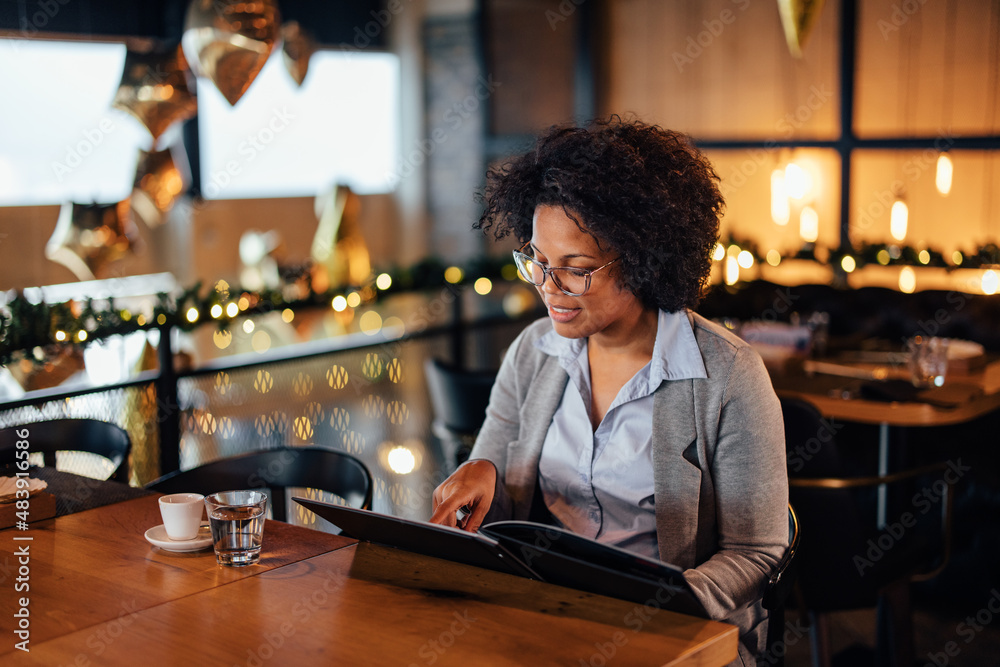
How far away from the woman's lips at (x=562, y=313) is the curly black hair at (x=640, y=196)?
0.34 feet

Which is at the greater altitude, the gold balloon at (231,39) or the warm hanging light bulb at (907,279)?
the gold balloon at (231,39)

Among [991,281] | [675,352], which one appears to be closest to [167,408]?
[675,352]

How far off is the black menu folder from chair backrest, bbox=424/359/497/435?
4.59ft

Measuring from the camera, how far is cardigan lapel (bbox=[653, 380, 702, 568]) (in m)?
1.64

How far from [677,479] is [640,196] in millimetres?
468

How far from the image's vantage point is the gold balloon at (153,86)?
3.35m

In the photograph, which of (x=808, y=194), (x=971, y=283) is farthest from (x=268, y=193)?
(x=971, y=283)

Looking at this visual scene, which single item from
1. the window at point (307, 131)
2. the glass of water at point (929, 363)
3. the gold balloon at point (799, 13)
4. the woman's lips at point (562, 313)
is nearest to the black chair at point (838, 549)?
the glass of water at point (929, 363)

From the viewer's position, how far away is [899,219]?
480 centimetres

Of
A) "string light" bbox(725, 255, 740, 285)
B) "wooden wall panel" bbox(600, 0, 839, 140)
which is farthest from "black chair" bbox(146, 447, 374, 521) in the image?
"wooden wall panel" bbox(600, 0, 839, 140)

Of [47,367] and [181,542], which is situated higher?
[47,367]

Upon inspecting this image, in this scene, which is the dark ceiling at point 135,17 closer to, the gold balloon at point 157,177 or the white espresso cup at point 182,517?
the gold balloon at point 157,177

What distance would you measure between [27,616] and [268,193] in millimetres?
5612

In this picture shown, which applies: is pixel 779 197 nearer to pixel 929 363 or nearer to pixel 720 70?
pixel 720 70
